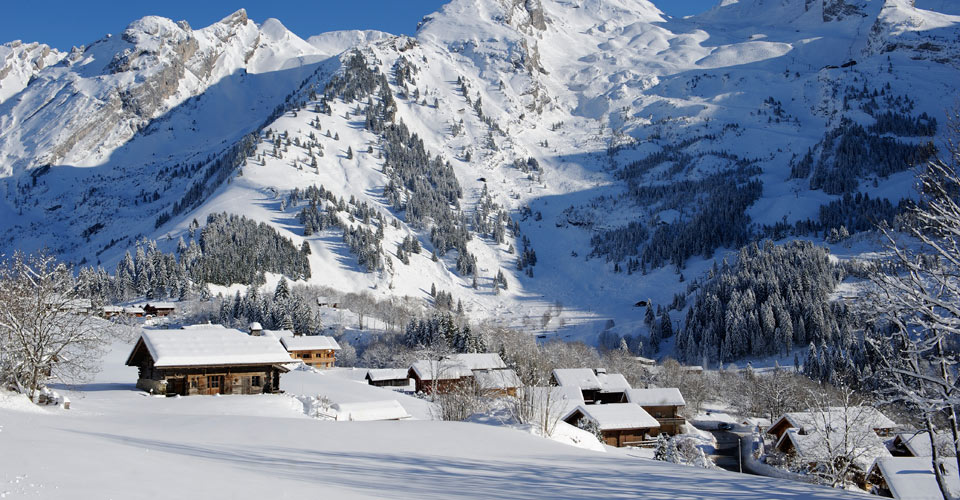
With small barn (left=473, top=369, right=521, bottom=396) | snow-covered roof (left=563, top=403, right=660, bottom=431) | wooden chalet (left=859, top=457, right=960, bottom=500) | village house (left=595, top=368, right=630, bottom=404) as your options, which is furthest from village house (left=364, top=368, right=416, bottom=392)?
wooden chalet (left=859, top=457, right=960, bottom=500)

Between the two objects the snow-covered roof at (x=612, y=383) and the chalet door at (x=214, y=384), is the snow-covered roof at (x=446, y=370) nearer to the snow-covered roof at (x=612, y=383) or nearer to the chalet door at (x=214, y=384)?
the snow-covered roof at (x=612, y=383)

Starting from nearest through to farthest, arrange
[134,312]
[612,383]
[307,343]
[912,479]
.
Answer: [912,479], [612,383], [307,343], [134,312]

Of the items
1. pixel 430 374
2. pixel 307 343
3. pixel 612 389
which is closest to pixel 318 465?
pixel 430 374

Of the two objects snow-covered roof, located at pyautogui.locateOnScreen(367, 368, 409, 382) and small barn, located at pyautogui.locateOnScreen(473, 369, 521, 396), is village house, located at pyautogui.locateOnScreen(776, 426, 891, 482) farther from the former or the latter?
snow-covered roof, located at pyautogui.locateOnScreen(367, 368, 409, 382)

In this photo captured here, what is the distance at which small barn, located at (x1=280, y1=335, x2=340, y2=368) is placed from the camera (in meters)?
85.8

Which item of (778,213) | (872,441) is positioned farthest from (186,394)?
(778,213)

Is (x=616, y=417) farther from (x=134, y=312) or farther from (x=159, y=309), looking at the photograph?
(x=159, y=309)

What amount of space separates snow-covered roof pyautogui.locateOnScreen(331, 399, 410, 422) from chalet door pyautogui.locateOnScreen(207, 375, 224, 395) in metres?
7.67

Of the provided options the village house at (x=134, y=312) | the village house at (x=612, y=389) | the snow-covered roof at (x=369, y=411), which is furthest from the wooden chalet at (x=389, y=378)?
the village house at (x=134, y=312)

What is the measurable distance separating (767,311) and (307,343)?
3348 inches

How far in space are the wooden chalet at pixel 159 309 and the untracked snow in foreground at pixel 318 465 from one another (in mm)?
96222

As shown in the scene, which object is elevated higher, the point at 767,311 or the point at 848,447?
the point at 767,311

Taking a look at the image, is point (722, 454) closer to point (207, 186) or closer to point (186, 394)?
point (186, 394)

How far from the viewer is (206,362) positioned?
125 ft
